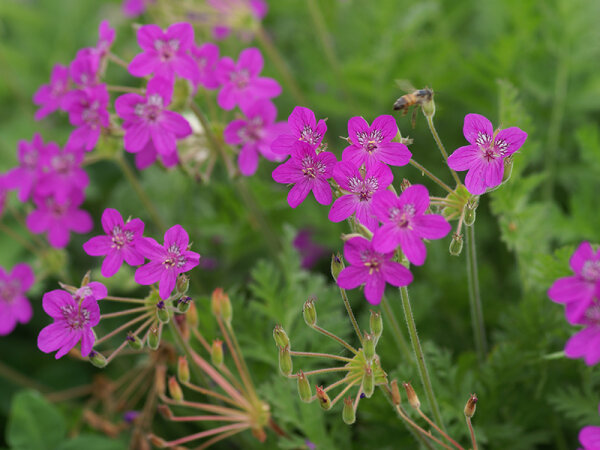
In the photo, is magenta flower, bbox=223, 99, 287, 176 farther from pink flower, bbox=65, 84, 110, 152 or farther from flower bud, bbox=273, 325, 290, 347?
flower bud, bbox=273, 325, 290, 347

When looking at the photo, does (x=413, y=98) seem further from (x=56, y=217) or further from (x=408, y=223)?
(x=56, y=217)

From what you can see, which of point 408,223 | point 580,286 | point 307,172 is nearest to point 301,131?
point 307,172

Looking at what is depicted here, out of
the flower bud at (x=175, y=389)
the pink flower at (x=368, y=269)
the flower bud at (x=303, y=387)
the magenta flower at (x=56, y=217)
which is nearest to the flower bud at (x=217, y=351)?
the flower bud at (x=175, y=389)

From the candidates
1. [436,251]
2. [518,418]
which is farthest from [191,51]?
→ [518,418]

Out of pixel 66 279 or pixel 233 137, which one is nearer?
pixel 233 137

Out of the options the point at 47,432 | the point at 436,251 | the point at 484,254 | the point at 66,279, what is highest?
the point at 66,279

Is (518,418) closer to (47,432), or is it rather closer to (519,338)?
(519,338)

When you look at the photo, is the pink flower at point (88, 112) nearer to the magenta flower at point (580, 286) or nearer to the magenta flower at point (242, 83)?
the magenta flower at point (242, 83)
